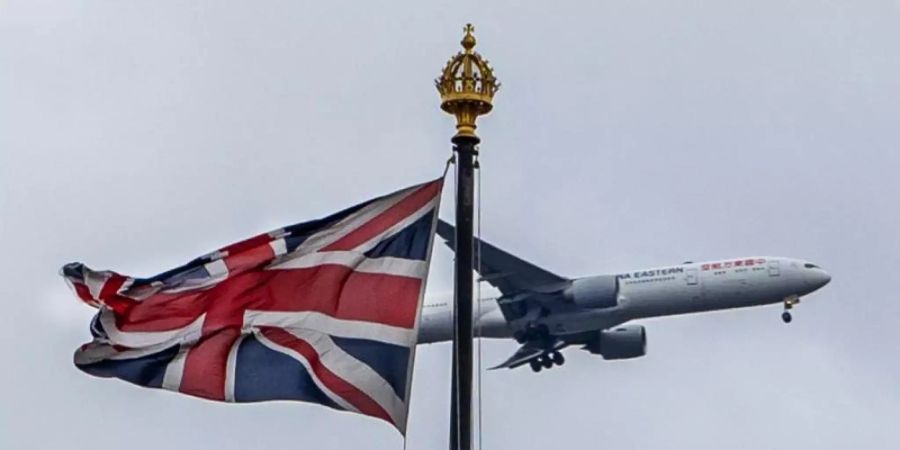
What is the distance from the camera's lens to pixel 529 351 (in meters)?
90.4

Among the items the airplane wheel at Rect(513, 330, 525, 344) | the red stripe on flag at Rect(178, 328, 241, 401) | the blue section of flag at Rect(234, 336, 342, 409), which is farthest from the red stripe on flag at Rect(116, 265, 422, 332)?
the airplane wheel at Rect(513, 330, 525, 344)

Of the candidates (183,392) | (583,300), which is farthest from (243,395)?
(583,300)

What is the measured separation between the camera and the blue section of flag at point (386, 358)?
16.3m

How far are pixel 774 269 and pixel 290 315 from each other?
218 ft

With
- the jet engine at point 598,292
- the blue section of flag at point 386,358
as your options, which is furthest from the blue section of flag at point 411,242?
the jet engine at point 598,292

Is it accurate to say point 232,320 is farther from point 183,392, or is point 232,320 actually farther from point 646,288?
point 646,288

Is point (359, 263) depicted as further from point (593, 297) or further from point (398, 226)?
point (593, 297)

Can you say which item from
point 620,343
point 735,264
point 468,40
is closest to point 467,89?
point 468,40

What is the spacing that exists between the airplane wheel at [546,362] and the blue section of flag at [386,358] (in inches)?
2906

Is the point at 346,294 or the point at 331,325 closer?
the point at 331,325

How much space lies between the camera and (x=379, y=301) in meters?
16.7

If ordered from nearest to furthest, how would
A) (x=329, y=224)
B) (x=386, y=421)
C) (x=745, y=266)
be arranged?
(x=386, y=421), (x=329, y=224), (x=745, y=266)

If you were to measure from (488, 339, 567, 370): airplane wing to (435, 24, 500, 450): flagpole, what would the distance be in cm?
7355

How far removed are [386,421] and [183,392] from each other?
1693mm
